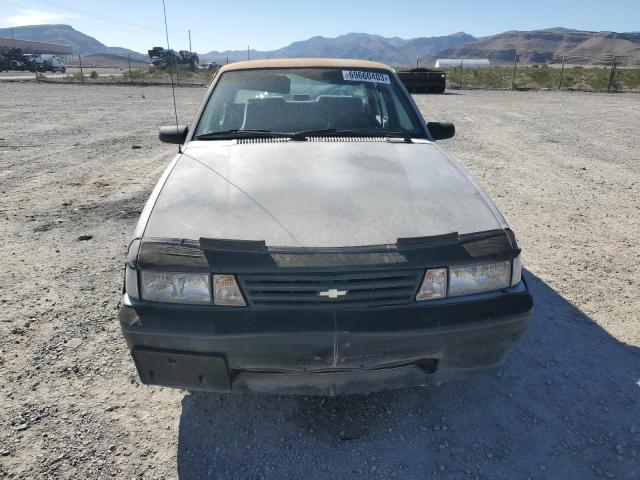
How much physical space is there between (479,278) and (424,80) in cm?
2242

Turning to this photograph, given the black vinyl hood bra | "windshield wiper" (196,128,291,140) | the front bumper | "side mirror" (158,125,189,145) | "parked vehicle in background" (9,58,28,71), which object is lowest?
the front bumper

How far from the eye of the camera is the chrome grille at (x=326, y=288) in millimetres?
1845

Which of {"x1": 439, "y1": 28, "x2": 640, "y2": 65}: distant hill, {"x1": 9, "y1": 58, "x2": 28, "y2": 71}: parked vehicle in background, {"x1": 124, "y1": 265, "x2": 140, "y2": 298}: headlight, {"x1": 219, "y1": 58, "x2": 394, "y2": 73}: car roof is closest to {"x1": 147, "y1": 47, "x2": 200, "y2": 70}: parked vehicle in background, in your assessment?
{"x1": 9, "y1": 58, "x2": 28, "y2": 71}: parked vehicle in background

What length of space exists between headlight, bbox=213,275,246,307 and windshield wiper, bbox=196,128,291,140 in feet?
4.87

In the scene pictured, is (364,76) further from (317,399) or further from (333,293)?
(317,399)

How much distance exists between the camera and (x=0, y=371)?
102 inches

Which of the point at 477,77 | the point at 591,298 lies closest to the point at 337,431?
the point at 591,298

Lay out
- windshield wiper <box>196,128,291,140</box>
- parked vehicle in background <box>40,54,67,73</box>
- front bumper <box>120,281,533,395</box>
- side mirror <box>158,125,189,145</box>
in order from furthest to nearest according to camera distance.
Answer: parked vehicle in background <box>40,54,67,73</box>, side mirror <box>158,125,189,145</box>, windshield wiper <box>196,128,291,140</box>, front bumper <box>120,281,533,395</box>

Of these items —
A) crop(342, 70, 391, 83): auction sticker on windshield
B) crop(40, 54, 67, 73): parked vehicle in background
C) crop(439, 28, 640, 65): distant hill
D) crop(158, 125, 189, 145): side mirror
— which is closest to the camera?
crop(158, 125, 189, 145): side mirror

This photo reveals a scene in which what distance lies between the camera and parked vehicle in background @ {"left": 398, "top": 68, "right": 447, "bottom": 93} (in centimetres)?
2222

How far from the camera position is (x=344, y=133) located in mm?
3154

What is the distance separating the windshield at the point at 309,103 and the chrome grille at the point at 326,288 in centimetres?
158

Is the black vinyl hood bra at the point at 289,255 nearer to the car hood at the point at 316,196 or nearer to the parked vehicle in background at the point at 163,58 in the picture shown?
the car hood at the point at 316,196

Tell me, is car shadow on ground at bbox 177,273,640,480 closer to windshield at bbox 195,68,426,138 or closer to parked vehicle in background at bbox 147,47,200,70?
windshield at bbox 195,68,426,138
